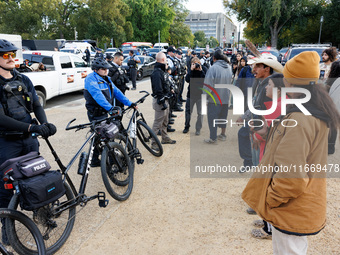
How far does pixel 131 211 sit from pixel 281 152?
2.42 metres

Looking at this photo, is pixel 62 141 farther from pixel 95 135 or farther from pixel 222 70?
pixel 222 70

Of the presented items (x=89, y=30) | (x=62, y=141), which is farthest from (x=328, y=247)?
(x=89, y=30)

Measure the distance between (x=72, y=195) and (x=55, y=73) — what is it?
832 cm

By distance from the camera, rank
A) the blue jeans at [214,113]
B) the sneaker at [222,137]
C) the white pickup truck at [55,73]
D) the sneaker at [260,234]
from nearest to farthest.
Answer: the sneaker at [260,234], the blue jeans at [214,113], the sneaker at [222,137], the white pickup truck at [55,73]

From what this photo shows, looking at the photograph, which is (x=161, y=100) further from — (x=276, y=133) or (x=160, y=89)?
(x=276, y=133)

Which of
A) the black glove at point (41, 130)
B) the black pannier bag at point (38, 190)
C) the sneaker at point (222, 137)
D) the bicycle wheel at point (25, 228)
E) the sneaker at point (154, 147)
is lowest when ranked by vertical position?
the sneaker at point (222, 137)

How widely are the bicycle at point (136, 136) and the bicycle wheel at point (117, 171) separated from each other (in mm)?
485

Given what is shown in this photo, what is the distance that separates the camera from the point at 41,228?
290cm

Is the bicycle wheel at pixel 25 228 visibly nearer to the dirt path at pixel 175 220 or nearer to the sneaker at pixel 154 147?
the dirt path at pixel 175 220

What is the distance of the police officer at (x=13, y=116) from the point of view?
283 cm

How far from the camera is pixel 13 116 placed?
9.57 ft

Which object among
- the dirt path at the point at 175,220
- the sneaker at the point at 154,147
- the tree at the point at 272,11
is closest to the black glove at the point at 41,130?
the dirt path at the point at 175,220

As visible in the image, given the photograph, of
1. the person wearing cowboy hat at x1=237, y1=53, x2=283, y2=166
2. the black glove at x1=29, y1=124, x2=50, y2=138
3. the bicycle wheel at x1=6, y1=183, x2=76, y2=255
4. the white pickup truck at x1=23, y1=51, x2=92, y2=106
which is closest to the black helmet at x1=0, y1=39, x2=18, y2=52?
the black glove at x1=29, y1=124, x2=50, y2=138

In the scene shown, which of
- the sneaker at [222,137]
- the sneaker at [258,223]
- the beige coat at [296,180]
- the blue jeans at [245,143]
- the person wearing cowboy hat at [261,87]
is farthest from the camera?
the sneaker at [222,137]
